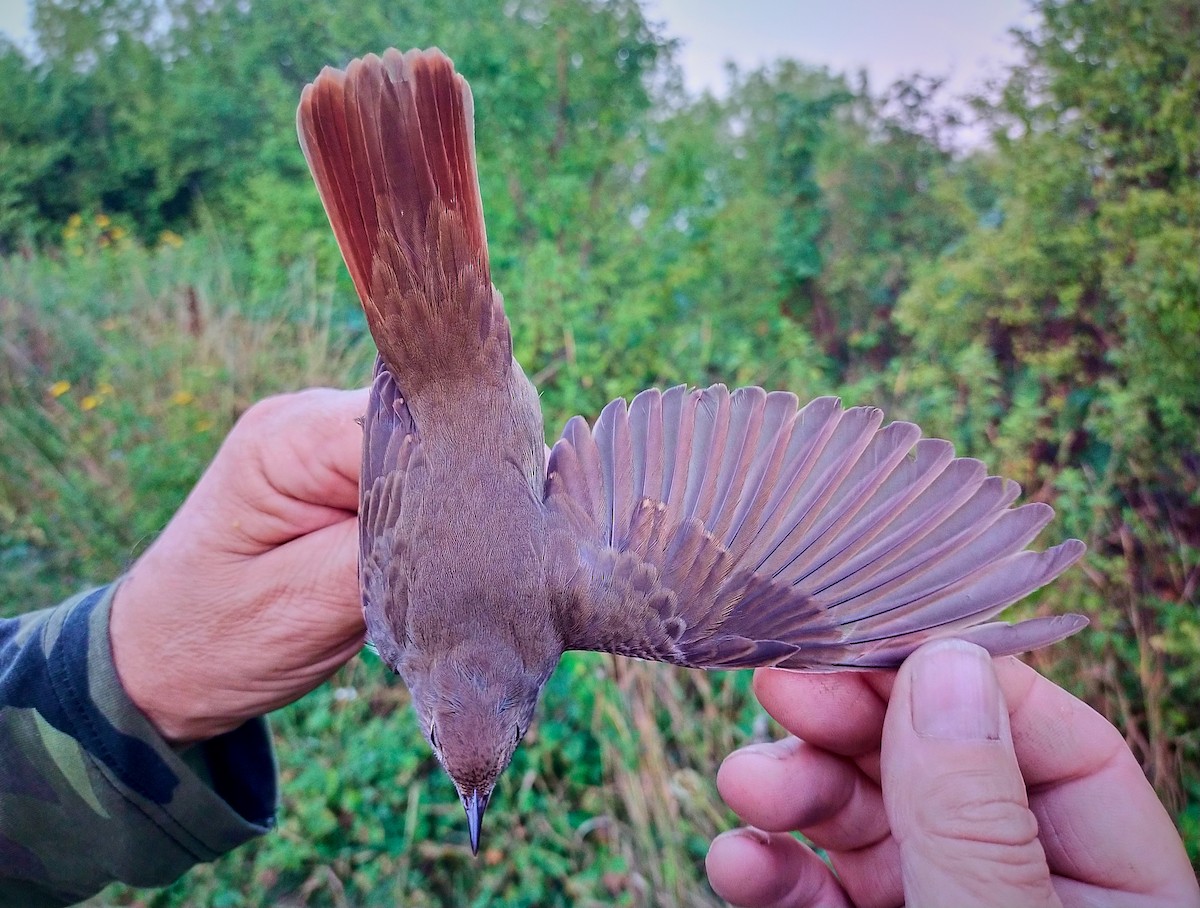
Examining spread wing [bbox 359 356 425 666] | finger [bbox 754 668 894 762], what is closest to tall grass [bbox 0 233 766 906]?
finger [bbox 754 668 894 762]

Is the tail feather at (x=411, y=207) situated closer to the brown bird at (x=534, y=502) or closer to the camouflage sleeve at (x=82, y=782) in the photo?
the brown bird at (x=534, y=502)

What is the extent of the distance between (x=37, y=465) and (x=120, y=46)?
12.1ft

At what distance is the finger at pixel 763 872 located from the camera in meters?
2.18

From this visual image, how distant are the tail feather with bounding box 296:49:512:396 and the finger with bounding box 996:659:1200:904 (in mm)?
1686

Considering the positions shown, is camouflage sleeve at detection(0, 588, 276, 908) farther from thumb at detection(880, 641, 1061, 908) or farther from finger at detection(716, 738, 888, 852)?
thumb at detection(880, 641, 1061, 908)

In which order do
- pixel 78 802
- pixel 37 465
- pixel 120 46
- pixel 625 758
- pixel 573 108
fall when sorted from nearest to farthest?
1. pixel 78 802
2. pixel 625 758
3. pixel 37 465
4. pixel 573 108
5. pixel 120 46

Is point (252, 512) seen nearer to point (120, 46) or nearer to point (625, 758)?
point (625, 758)

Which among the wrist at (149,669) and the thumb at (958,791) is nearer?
the thumb at (958,791)

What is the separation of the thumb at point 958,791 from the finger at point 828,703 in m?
0.41

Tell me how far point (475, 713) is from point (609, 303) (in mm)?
3347

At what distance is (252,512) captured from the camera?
2426 mm

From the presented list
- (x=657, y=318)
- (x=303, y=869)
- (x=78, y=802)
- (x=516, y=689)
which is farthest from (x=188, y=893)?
(x=657, y=318)

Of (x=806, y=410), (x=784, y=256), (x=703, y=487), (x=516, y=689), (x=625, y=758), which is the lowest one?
(x=625, y=758)

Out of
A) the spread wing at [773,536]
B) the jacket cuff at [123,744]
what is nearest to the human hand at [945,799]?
the spread wing at [773,536]
